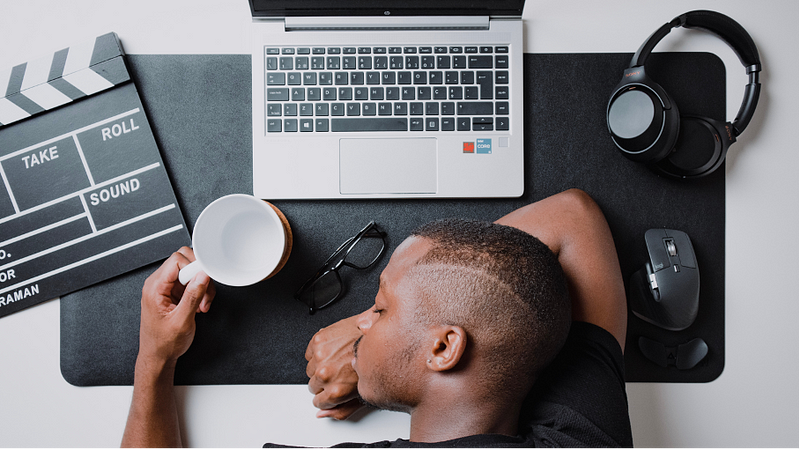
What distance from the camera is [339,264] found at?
87 cm

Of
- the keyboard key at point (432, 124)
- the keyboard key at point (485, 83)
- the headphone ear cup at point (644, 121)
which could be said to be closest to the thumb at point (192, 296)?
the keyboard key at point (432, 124)

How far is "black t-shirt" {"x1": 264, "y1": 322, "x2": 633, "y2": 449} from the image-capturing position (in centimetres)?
69

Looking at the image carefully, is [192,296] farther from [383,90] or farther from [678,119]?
[678,119]

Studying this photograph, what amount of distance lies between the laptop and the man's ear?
0.31 meters

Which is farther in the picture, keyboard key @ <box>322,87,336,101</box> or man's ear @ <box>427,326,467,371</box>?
keyboard key @ <box>322,87,336,101</box>

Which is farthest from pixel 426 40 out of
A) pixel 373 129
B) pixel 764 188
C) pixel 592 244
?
pixel 764 188

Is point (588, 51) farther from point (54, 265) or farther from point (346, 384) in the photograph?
point (54, 265)

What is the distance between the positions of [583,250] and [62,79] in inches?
38.3

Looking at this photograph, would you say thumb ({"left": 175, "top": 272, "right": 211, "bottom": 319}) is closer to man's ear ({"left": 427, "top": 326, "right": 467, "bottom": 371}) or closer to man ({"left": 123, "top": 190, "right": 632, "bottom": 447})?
man ({"left": 123, "top": 190, "right": 632, "bottom": 447})

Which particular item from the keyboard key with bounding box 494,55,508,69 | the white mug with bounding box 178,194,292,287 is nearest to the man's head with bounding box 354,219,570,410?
the white mug with bounding box 178,194,292,287

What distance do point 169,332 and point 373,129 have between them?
1.61 ft

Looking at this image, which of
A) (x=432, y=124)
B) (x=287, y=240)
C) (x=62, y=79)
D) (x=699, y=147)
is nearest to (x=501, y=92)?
(x=432, y=124)

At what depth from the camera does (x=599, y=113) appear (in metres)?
0.89

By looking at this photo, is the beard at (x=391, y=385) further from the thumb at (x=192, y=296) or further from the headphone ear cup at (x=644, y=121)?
the headphone ear cup at (x=644, y=121)
